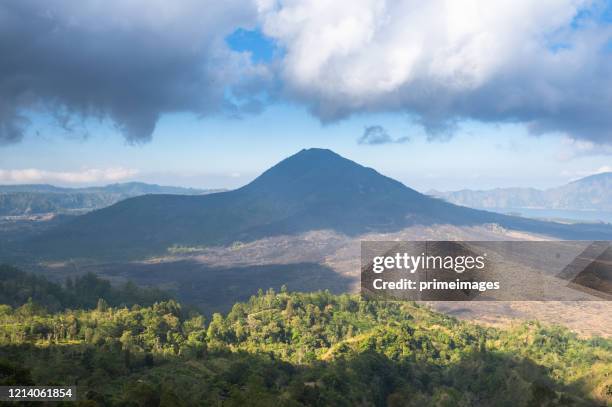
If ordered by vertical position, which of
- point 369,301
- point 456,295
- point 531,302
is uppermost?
point 456,295

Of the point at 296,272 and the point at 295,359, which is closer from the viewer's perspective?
the point at 295,359

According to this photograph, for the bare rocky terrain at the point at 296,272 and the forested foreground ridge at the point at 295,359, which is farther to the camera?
the bare rocky terrain at the point at 296,272

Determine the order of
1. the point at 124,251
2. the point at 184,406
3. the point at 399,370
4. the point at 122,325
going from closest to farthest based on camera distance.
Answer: the point at 184,406 → the point at 399,370 → the point at 122,325 → the point at 124,251

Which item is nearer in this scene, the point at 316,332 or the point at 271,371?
the point at 271,371

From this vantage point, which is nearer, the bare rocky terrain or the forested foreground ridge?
the forested foreground ridge

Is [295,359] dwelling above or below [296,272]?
above

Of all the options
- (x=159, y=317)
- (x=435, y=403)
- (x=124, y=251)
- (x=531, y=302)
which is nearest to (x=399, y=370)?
(x=435, y=403)

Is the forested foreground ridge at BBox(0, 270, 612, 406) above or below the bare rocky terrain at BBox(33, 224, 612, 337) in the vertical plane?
above

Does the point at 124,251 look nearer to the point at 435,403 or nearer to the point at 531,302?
the point at 531,302
